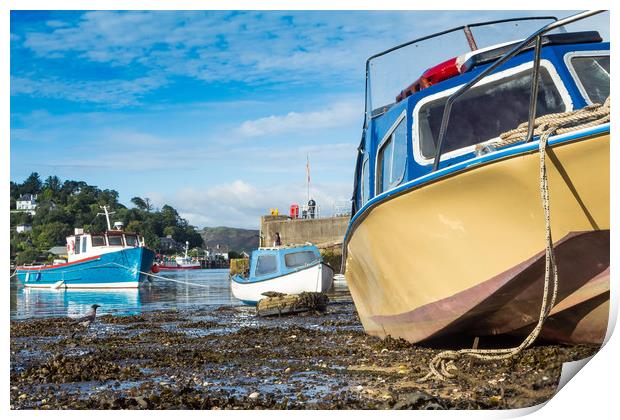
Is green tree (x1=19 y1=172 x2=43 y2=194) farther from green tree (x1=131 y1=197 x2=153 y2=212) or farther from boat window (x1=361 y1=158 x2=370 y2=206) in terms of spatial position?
green tree (x1=131 y1=197 x2=153 y2=212)

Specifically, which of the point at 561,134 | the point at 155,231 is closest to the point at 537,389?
the point at 561,134

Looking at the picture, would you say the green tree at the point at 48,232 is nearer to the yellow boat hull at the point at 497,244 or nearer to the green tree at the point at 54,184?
the green tree at the point at 54,184

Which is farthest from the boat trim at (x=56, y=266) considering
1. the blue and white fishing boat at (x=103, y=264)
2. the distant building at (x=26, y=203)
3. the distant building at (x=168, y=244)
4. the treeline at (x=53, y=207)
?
the distant building at (x=26, y=203)

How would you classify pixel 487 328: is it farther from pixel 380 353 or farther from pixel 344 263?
pixel 344 263

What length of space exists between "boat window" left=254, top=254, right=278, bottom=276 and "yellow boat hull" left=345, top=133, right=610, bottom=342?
11078mm

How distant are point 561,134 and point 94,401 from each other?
379 centimetres

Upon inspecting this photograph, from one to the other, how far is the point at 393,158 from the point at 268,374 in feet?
7.70

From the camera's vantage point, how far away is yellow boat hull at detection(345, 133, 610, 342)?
17.0 feet

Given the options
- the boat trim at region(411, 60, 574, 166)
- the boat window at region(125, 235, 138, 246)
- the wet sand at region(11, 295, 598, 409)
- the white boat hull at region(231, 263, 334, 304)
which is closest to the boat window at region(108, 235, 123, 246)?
the boat window at region(125, 235, 138, 246)

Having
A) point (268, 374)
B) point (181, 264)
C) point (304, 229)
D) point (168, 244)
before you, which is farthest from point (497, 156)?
point (181, 264)

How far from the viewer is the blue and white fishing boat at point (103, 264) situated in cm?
3234

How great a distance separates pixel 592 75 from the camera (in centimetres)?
615

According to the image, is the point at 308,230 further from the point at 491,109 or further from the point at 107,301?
the point at 491,109
